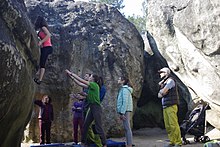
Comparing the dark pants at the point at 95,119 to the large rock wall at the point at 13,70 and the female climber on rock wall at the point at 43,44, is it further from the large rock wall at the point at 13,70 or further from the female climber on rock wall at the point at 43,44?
the large rock wall at the point at 13,70

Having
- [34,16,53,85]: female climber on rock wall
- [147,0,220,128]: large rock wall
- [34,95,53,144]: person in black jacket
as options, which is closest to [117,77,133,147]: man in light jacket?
[34,16,53,85]: female climber on rock wall

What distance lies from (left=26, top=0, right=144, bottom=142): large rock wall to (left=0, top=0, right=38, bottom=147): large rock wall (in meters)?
4.49

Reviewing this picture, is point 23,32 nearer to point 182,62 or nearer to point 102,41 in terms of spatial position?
point 102,41

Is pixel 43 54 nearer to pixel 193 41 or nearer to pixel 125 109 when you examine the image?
pixel 125 109

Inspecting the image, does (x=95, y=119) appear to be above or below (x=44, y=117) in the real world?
below

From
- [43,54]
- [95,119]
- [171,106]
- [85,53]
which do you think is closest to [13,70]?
[43,54]

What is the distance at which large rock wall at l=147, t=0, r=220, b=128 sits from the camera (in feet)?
33.0

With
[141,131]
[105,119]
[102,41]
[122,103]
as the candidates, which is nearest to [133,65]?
[102,41]

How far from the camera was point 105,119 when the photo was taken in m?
11.6

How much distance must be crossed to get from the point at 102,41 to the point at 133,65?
138 centimetres

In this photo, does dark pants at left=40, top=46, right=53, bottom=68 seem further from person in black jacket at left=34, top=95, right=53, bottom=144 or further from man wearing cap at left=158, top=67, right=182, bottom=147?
man wearing cap at left=158, top=67, right=182, bottom=147

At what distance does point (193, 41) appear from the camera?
1087 centimetres

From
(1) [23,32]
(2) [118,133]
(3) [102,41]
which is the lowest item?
(2) [118,133]

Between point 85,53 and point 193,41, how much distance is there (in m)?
3.55
